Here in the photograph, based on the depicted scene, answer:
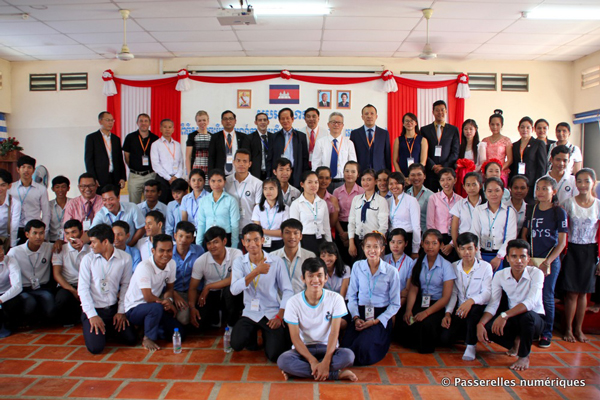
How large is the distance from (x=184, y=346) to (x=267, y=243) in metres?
1.18

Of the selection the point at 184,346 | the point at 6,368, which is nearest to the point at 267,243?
the point at 184,346

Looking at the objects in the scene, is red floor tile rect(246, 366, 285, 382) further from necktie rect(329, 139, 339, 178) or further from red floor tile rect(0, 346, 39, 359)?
necktie rect(329, 139, 339, 178)

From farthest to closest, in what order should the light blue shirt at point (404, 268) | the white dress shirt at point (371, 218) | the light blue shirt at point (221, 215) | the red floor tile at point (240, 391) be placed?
1. the light blue shirt at point (221, 215)
2. the white dress shirt at point (371, 218)
3. the light blue shirt at point (404, 268)
4. the red floor tile at point (240, 391)

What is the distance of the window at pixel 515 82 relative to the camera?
301 inches

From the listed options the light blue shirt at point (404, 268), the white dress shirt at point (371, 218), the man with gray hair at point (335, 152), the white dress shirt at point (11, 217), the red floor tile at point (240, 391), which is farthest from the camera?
the man with gray hair at point (335, 152)

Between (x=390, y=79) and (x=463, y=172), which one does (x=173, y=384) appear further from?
(x=390, y=79)

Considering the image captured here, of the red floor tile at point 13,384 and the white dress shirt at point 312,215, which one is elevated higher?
the white dress shirt at point 312,215

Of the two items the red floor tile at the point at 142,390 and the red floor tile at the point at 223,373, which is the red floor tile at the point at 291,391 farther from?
the red floor tile at the point at 142,390

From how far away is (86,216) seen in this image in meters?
4.41

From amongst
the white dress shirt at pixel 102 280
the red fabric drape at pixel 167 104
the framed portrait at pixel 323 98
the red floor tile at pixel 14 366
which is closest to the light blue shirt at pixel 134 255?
the white dress shirt at pixel 102 280

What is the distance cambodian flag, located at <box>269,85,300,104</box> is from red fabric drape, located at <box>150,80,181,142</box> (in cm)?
174

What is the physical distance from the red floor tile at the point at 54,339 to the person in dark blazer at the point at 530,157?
5.08 meters

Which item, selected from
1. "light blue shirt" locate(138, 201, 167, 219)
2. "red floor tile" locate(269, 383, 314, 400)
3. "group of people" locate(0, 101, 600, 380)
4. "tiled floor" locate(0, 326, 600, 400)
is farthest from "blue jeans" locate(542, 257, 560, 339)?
"light blue shirt" locate(138, 201, 167, 219)

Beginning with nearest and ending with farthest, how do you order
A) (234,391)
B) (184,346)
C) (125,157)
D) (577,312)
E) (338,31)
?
(234,391), (184,346), (577,312), (125,157), (338,31)
